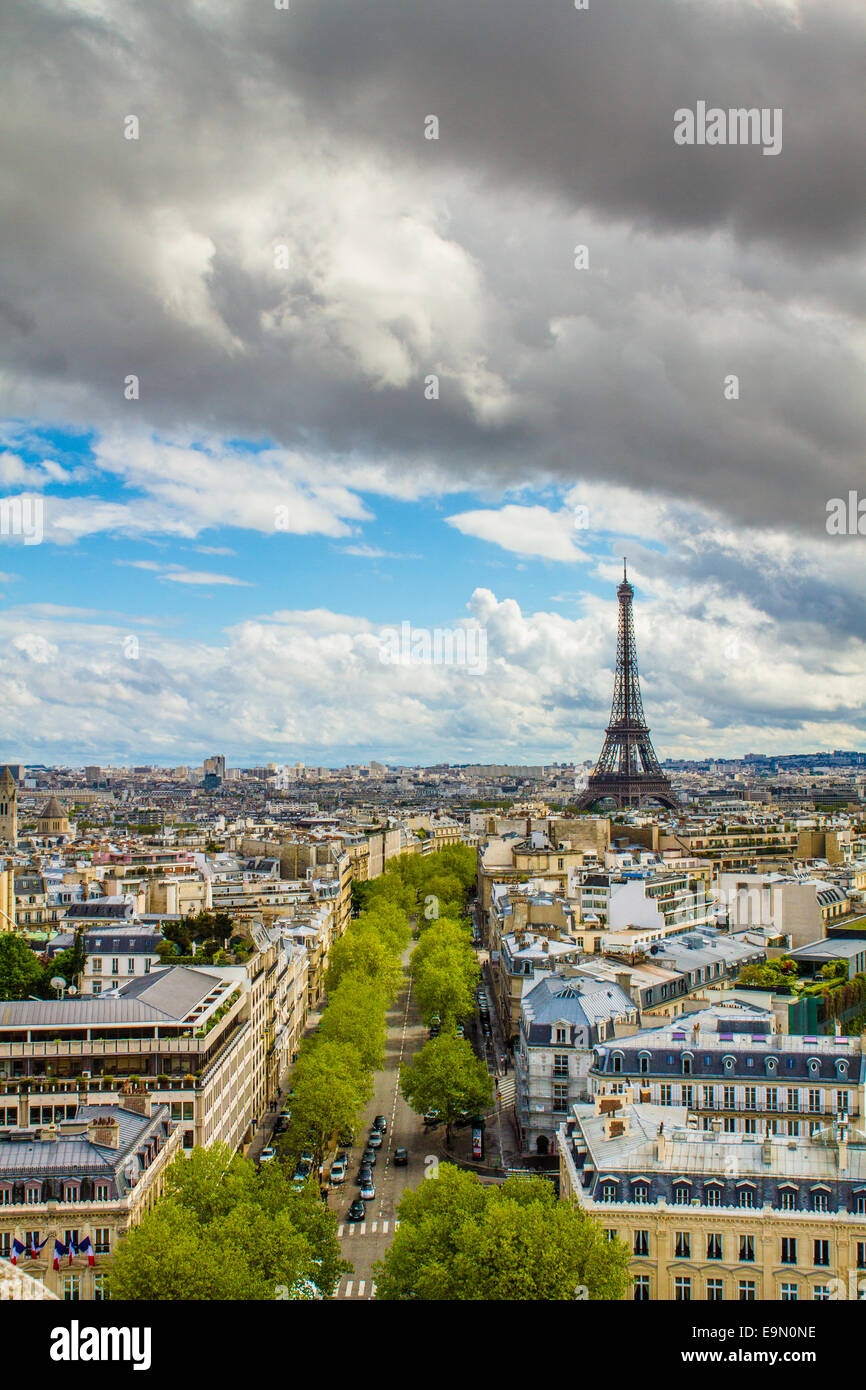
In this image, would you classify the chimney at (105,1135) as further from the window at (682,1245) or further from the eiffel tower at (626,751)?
the eiffel tower at (626,751)

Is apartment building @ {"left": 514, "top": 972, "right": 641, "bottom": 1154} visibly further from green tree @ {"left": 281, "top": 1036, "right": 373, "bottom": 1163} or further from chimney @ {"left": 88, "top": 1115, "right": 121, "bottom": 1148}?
chimney @ {"left": 88, "top": 1115, "right": 121, "bottom": 1148}

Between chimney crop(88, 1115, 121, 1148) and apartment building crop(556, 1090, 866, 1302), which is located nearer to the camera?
apartment building crop(556, 1090, 866, 1302)

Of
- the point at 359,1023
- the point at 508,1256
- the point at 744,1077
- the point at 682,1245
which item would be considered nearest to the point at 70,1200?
the point at 508,1256

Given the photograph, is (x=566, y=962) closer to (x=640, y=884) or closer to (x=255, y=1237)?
(x=640, y=884)

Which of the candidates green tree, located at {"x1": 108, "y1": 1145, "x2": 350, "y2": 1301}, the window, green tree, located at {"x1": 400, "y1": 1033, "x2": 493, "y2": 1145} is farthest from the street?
the window

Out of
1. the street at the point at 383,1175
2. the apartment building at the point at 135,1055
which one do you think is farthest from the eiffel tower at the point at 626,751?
the apartment building at the point at 135,1055

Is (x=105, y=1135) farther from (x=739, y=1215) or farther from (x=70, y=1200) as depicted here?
(x=739, y=1215)
